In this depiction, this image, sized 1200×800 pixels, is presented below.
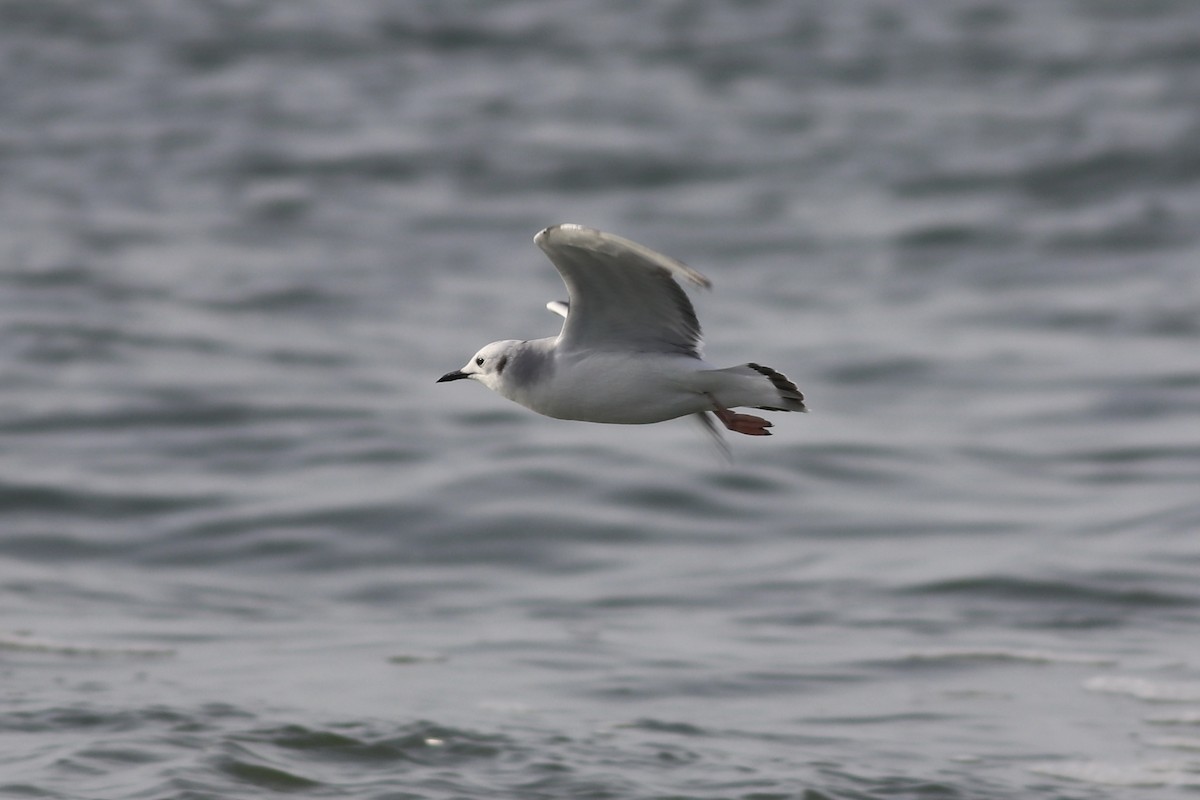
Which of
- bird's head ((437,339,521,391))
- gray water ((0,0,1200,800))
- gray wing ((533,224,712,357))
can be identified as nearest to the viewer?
gray wing ((533,224,712,357))

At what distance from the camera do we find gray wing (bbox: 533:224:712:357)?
631cm

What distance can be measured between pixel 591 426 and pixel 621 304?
9.84 metres

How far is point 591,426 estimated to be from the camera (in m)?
16.4

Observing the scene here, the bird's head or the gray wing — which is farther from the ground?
the gray wing

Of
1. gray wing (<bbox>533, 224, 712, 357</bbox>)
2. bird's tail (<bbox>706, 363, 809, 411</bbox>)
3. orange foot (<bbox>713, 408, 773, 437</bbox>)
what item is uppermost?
gray wing (<bbox>533, 224, 712, 357</bbox>)

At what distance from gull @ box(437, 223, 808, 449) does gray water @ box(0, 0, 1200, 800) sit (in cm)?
258

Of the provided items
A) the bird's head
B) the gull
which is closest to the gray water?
the bird's head

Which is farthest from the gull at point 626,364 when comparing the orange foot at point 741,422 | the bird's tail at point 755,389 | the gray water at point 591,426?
the gray water at point 591,426

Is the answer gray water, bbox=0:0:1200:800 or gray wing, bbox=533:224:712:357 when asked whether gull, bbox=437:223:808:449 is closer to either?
gray wing, bbox=533:224:712:357

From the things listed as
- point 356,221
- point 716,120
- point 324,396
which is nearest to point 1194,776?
point 324,396

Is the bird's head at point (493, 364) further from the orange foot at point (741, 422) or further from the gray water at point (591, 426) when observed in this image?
the gray water at point (591, 426)

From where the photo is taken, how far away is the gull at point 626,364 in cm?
647

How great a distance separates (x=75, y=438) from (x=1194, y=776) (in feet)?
32.3

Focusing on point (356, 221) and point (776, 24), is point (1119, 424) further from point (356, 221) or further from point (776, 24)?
point (776, 24)
